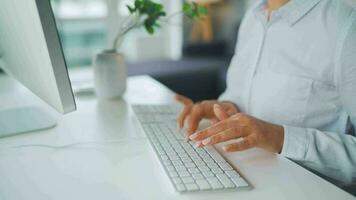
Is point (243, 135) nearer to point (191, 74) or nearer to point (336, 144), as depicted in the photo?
point (336, 144)

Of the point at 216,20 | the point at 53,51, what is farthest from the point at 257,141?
the point at 216,20

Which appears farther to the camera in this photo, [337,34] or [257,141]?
[337,34]

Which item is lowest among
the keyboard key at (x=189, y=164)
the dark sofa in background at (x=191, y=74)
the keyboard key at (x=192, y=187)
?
the dark sofa in background at (x=191, y=74)

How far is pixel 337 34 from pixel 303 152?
11.8 inches

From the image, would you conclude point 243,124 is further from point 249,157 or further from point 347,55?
point 347,55

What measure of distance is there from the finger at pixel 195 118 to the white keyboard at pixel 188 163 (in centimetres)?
3

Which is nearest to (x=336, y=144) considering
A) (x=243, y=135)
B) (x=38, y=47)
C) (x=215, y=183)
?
(x=243, y=135)

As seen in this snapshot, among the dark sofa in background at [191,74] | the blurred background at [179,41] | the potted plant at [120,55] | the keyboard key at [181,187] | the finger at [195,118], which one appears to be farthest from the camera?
the blurred background at [179,41]

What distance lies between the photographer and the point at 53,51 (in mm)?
612

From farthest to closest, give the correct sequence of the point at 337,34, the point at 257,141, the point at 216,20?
1. the point at 216,20
2. the point at 337,34
3. the point at 257,141

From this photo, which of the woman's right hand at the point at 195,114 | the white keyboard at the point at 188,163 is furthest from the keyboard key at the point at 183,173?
the woman's right hand at the point at 195,114

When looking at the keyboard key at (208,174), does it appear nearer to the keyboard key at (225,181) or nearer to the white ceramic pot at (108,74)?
the keyboard key at (225,181)

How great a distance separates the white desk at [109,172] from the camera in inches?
23.4

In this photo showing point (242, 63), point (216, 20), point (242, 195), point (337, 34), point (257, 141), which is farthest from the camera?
point (216, 20)
